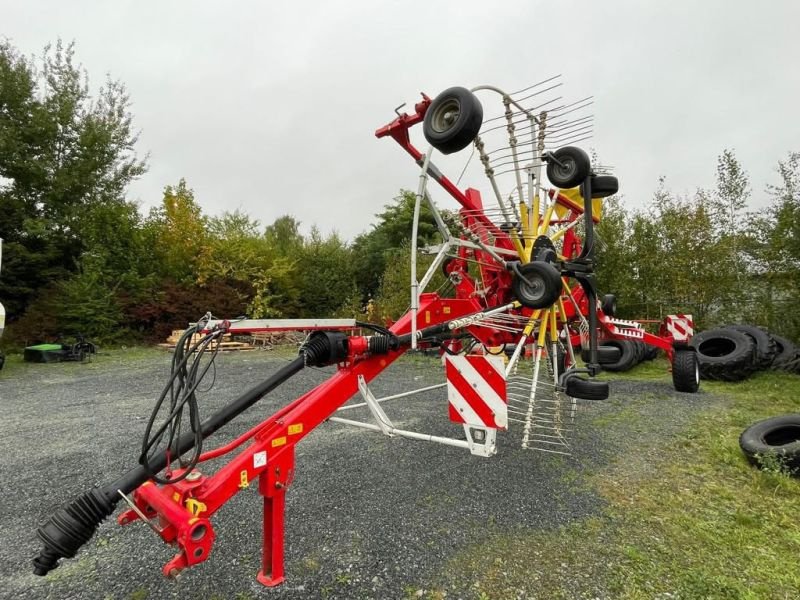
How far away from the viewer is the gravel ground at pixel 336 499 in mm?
2508

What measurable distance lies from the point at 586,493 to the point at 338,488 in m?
1.94

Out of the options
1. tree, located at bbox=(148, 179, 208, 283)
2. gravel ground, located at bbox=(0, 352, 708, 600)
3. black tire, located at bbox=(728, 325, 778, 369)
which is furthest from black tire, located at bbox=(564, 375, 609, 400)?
tree, located at bbox=(148, 179, 208, 283)

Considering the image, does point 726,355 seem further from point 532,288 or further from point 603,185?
point 532,288

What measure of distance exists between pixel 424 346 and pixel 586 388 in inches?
49.1

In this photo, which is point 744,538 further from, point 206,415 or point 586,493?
point 206,415

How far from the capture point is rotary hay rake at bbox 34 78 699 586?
6.84 feet

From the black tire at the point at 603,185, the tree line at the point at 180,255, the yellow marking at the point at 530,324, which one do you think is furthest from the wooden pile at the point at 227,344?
the black tire at the point at 603,185

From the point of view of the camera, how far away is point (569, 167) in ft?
13.1

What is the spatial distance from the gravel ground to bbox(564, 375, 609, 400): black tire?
2.61 ft

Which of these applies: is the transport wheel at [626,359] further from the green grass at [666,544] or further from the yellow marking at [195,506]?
the yellow marking at [195,506]

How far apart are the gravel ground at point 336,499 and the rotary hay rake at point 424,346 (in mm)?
392

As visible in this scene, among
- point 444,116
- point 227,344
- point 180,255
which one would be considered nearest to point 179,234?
point 180,255

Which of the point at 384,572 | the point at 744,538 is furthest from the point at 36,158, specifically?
the point at 744,538

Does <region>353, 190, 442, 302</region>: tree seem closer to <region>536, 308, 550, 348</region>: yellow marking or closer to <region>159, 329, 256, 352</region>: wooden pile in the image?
<region>159, 329, 256, 352</region>: wooden pile
